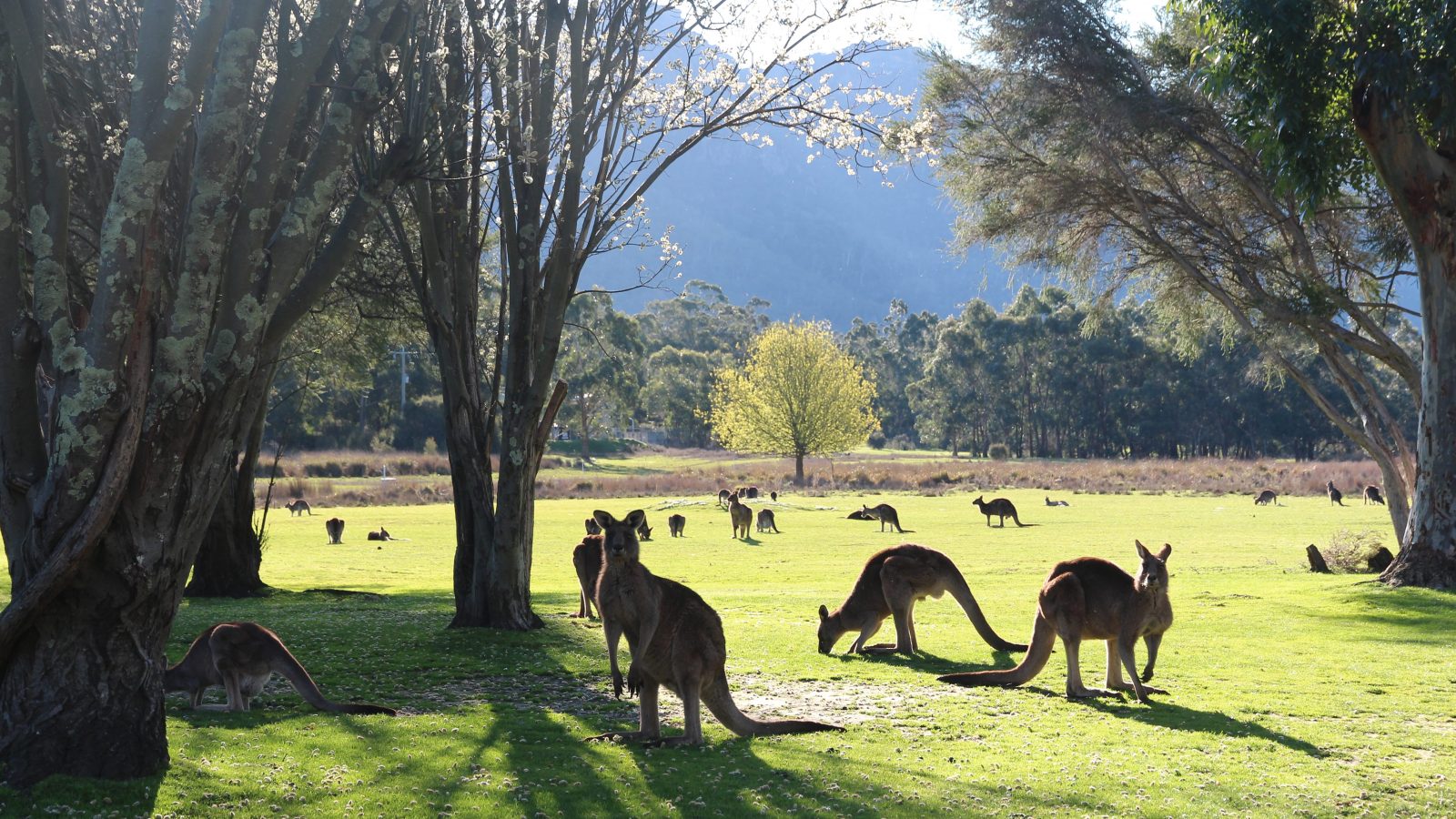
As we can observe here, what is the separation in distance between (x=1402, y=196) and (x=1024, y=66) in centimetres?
796

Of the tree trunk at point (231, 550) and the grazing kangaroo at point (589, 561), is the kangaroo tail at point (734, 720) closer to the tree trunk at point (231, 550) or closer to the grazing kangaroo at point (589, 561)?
the grazing kangaroo at point (589, 561)

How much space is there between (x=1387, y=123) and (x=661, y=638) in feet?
51.2

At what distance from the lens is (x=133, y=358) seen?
22.0 ft

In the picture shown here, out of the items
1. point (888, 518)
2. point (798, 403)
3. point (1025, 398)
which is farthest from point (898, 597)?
point (1025, 398)

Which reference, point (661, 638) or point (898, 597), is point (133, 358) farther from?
point (898, 597)

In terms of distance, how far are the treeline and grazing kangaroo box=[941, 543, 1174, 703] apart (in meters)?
78.8

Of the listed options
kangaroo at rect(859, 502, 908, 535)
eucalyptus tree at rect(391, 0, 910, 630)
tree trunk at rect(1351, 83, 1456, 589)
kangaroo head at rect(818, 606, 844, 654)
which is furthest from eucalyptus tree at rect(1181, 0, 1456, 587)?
kangaroo at rect(859, 502, 908, 535)

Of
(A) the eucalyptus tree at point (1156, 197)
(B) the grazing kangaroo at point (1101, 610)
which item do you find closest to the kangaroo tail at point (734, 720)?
(B) the grazing kangaroo at point (1101, 610)

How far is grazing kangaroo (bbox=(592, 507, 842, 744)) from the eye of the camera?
27.1ft

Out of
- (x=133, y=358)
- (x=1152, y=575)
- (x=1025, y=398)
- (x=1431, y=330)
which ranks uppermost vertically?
(x=1025, y=398)

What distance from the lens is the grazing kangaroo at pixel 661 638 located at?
8.26m

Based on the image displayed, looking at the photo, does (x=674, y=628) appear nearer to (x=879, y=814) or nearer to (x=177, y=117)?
(x=879, y=814)

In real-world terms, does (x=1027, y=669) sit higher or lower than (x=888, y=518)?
lower

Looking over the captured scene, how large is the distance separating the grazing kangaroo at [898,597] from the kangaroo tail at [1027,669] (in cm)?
182
